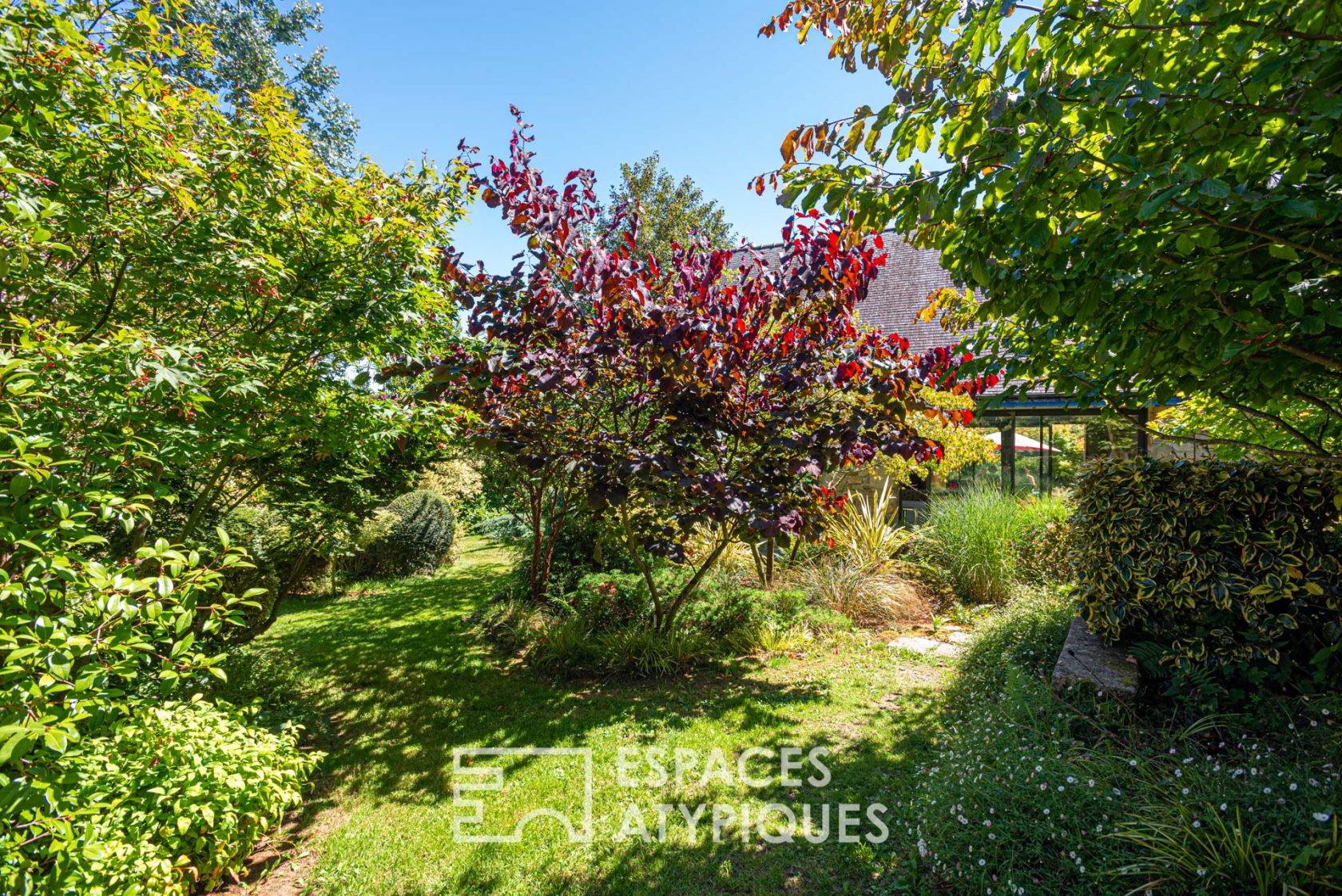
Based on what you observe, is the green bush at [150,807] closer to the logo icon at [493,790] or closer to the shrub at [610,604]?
the logo icon at [493,790]

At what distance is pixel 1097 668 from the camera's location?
3602 millimetres

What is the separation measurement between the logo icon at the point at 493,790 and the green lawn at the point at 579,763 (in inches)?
1.7

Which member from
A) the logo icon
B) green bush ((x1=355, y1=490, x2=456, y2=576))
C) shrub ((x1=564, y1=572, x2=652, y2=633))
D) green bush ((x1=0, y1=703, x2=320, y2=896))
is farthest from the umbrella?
green bush ((x1=0, y1=703, x2=320, y2=896))

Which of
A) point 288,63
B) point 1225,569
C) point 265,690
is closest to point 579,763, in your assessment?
point 265,690

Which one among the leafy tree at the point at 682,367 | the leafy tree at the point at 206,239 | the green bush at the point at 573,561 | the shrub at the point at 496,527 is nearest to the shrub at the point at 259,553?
the leafy tree at the point at 206,239

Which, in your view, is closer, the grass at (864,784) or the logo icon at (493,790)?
the grass at (864,784)

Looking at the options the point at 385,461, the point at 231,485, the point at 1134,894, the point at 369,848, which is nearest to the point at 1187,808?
the point at 1134,894

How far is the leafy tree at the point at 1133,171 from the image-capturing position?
1639 millimetres

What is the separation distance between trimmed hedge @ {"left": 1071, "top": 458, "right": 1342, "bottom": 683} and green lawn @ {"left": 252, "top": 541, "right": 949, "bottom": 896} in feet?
5.40

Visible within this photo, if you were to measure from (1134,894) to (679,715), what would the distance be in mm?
2998

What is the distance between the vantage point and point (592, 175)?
4016 mm

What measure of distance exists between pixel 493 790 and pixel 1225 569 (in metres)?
4.75

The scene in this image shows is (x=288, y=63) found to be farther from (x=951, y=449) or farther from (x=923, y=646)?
(x=923, y=646)

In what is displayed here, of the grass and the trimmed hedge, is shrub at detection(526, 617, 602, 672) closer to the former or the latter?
the grass
